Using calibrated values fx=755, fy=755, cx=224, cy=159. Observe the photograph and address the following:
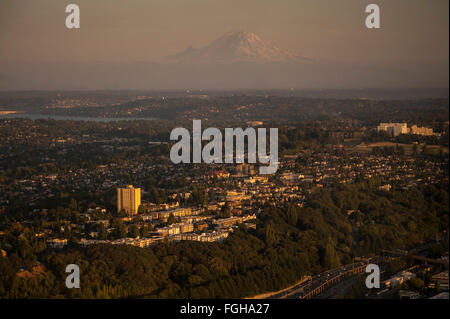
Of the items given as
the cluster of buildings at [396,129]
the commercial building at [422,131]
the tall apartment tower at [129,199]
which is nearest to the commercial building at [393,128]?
the cluster of buildings at [396,129]

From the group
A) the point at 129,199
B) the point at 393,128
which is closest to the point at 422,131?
the point at 393,128

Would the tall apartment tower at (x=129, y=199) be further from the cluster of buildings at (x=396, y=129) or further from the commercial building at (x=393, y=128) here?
the commercial building at (x=393, y=128)

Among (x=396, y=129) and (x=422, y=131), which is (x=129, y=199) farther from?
(x=396, y=129)

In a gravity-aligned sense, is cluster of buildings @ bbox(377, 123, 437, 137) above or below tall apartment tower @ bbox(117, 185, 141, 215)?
above

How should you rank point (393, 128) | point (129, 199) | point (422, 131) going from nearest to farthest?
point (129, 199) → point (422, 131) → point (393, 128)

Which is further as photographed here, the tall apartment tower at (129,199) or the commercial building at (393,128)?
the commercial building at (393,128)

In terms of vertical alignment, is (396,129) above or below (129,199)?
above

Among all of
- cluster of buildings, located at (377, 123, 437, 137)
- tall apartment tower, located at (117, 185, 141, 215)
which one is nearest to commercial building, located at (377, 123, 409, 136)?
cluster of buildings, located at (377, 123, 437, 137)

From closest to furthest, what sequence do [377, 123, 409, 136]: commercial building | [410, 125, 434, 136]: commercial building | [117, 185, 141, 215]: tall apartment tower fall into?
1. [117, 185, 141, 215]: tall apartment tower
2. [410, 125, 434, 136]: commercial building
3. [377, 123, 409, 136]: commercial building

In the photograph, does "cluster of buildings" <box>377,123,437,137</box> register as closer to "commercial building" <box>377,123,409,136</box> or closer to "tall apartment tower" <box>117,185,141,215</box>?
"commercial building" <box>377,123,409,136</box>
